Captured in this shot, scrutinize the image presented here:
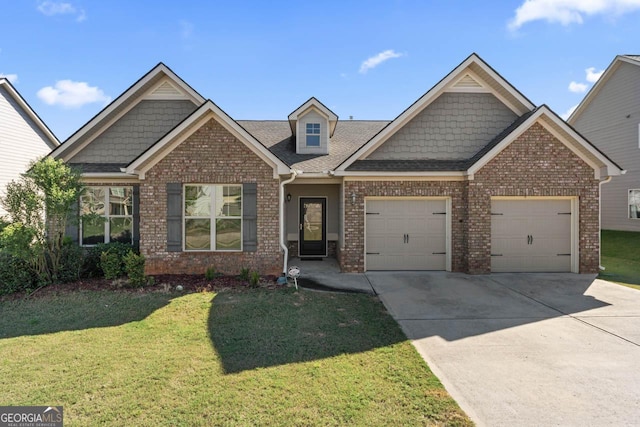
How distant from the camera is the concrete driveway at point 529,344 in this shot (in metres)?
3.47

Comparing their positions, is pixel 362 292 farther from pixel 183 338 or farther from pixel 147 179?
pixel 147 179

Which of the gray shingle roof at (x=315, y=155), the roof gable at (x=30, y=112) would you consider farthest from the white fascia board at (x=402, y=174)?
the roof gable at (x=30, y=112)

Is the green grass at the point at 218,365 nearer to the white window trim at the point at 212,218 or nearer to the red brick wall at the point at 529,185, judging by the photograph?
the white window trim at the point at 212,218

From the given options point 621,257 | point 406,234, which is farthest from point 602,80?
point 406,234

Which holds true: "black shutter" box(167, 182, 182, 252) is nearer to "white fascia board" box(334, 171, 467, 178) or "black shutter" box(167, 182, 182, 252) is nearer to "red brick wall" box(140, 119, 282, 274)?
"red brick wall" box(140, 119, 282, 274)

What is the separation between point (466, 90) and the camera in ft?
34.4

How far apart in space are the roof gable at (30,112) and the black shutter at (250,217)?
15578 millimetres

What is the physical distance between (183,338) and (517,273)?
31.4 feet

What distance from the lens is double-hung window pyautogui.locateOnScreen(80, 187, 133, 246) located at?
10.0 meters

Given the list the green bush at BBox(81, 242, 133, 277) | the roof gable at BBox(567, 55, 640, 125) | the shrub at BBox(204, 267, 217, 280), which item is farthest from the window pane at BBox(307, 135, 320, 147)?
the roof gable at BBox(567, 55, 640, 125)

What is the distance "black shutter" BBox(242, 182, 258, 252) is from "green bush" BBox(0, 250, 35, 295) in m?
5.26

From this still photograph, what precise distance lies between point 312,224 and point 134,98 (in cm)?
763

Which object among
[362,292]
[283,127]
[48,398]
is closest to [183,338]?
[48,398]

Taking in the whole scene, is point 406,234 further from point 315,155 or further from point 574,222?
point 574,222
